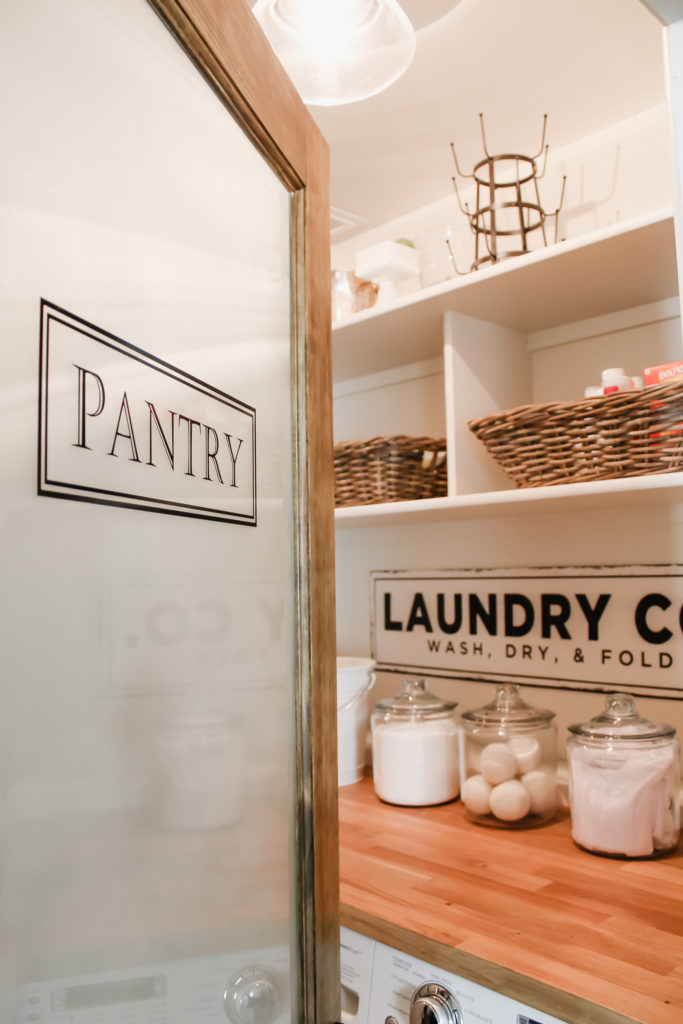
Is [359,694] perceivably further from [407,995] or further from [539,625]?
[407,995]

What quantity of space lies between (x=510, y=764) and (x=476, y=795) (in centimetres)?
9

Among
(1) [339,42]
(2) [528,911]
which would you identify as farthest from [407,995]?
(1) [339,42]

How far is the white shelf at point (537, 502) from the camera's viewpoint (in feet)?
3.81

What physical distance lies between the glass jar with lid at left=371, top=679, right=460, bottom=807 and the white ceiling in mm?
1121

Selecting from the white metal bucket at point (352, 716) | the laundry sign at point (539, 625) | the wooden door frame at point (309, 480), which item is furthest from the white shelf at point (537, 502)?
the wooden door frame at point (309, 480)

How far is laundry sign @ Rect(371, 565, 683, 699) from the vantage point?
1431 millimetres

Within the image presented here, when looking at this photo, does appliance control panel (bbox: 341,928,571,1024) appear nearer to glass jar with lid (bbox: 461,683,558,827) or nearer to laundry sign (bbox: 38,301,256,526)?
glass jar with lid (bbox: 461,683,558,827)

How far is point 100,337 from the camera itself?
1.60ft

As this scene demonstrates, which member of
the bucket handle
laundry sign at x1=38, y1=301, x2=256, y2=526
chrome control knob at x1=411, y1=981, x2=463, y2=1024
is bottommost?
chrome control knob at x1=411, y1=981, x2=463, y2=1024

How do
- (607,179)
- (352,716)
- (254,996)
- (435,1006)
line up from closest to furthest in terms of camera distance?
(254,996), (435,1006), (607,179), (352,716)

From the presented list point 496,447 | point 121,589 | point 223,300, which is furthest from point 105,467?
point 496,447

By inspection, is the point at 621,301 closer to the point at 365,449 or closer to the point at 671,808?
the point at 365,449

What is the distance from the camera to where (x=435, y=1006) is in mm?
940

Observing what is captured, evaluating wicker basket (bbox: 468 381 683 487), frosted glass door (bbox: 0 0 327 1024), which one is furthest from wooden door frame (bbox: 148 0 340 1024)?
wicker basket (bbox: 468 381 683 487)
